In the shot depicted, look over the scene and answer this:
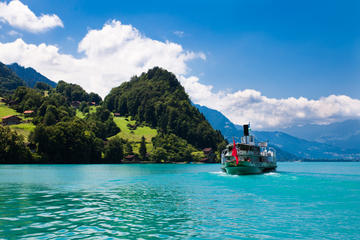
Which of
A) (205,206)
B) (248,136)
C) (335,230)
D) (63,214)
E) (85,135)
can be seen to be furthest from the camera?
(85,135)

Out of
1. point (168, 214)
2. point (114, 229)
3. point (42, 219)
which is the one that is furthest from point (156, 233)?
point (42, 219)

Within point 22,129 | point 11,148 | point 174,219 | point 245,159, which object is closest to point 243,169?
point 245,159

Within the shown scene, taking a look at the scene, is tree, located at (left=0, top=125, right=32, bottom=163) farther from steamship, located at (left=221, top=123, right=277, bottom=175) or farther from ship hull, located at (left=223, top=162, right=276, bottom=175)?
ship hull, located at (left=223, top=162, right=276, bottom=175)

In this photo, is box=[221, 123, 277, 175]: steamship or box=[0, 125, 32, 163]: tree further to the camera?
box=[0, 125, 32, 163]: tree

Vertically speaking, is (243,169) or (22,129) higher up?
(22,129)

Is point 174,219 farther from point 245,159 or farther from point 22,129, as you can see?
point 22,129

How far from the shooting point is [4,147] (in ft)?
481

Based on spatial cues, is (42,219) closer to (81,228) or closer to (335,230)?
(81,228)

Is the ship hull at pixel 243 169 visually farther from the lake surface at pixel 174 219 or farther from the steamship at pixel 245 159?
the lake surface at pixel 174 219

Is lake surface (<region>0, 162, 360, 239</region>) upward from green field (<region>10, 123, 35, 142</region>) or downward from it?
downward

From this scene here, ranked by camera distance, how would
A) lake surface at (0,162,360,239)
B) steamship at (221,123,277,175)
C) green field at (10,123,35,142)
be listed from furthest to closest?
green field at (10,123,35,142) → steamship at (221,123,277,175) → lake surface at (0,162,360,239)

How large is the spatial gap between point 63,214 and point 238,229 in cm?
1576

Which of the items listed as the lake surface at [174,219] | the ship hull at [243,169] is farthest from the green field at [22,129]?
the lake surface at [174,219]

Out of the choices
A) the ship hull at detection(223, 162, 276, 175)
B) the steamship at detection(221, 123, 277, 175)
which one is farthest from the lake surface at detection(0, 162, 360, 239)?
the ship hull at detection(223, 162, 276, 175)
